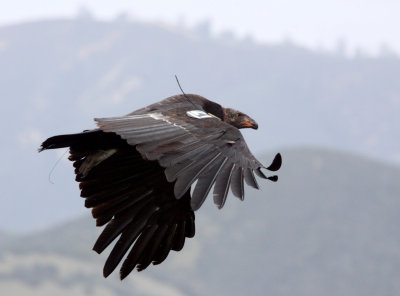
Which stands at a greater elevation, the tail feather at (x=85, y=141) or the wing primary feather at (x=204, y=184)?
the tail feather at (x=85, y=141)

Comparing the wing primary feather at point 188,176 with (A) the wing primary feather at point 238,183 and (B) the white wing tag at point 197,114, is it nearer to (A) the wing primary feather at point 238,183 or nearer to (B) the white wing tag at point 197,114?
(A) the wing primary feather at point 238,183

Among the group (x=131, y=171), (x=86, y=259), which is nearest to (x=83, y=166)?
(x=131, y=171)

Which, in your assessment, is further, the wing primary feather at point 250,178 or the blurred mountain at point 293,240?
the blurred mountain at point 293,240

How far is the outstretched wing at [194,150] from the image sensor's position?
7.16 m

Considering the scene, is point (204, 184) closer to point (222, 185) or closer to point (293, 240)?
point (222, 185)

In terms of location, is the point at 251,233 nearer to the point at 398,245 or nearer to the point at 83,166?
the point at 398,245

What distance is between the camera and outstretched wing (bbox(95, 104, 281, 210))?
282 inches

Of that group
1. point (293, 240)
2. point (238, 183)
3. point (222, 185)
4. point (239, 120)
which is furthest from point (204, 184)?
point (293, 240)

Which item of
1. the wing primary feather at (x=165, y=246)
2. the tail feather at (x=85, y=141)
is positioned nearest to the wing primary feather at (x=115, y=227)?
the wing primary feather at (x=165, y=246)

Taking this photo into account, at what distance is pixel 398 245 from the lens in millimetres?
91250

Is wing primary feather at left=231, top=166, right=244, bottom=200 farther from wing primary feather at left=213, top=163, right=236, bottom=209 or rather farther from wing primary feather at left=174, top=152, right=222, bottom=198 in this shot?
wing primary feather at left=174, top=152, right=222, bottom=198

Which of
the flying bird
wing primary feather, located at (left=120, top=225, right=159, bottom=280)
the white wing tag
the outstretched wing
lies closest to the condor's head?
the flying bird

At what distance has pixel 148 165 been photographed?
9.11m

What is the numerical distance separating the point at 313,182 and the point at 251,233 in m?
8.59
